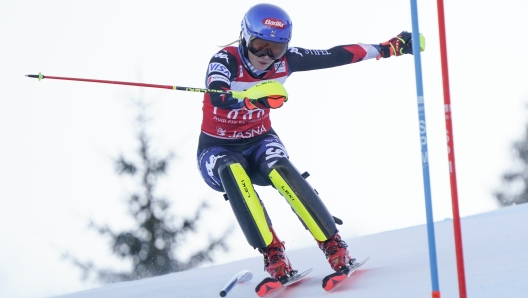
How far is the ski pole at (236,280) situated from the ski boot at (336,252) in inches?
23.3

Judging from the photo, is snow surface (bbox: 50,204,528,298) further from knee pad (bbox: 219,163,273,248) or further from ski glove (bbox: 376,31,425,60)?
ski glove (bbox: 376,31,425,60)

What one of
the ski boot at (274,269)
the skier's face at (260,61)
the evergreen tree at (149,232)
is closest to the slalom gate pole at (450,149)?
the ski boot at (274,269)

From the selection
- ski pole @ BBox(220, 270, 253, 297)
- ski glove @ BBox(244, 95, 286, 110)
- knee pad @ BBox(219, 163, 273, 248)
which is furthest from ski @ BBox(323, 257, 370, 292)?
ski glove @ BBox(244, 95, 286, 110)

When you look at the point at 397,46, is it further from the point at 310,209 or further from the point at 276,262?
the point at 276,262

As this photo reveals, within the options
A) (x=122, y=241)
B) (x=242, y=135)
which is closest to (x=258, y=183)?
(x=242, y=135)

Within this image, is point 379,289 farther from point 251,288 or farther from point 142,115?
point 142,115

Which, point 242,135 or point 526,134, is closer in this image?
point 242,135

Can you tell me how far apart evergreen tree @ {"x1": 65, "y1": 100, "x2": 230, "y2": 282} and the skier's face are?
→ 10.5 metres

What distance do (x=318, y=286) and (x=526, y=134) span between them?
16.2m

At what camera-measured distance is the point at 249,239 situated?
166 inches

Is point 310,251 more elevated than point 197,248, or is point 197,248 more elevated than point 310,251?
point 310,251

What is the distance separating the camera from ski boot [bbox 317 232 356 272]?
417 cm

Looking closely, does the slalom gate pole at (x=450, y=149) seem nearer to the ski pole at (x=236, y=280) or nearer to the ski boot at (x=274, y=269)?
the ski boot at (x=274, y=269)

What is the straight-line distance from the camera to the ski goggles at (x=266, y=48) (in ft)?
14.5
